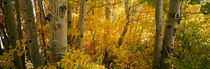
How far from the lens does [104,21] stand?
21.1 feet

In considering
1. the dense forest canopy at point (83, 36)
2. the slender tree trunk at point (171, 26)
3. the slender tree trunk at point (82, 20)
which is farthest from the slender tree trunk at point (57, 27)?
the slender tree trunk at point (171, 26)

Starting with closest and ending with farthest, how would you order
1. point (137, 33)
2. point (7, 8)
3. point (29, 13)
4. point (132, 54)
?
point (29, 13) < point (7, 8) < point (132, 54) < point (137, 33)

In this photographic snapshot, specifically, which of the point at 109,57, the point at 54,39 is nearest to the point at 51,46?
the point at 54,39

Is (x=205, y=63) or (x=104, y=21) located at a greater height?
(x=104, y=21)

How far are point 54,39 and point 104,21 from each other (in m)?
4.96

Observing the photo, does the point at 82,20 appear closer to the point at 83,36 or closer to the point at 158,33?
the point at 83,36

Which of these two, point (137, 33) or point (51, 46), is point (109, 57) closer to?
point (137, 33)

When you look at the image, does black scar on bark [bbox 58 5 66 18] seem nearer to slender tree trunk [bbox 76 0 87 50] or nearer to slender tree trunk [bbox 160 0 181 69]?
slender tree trunk [bbox 76 0 87 50]

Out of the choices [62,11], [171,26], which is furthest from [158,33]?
[62,11]

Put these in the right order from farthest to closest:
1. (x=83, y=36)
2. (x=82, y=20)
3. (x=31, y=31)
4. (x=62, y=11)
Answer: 1. (x=83, y=36)
2. (x=82, y=20)
3. (x=31, y=31)
4. (x=62, y=11)

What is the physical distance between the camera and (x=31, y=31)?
1.94m

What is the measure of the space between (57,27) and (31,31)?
29.8 inches

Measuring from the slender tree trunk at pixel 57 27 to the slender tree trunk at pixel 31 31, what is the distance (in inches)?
24.1

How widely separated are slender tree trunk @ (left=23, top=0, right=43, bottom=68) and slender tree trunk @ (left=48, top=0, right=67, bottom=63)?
0.61 m
